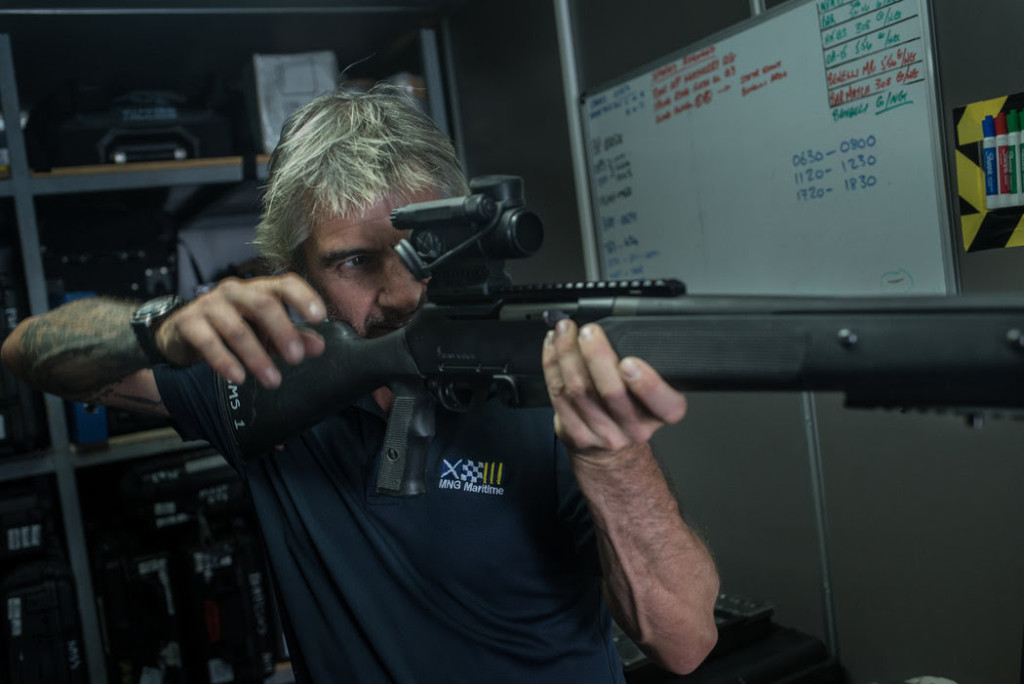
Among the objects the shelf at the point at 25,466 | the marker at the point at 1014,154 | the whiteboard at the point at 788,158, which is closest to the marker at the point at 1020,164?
the marker at the point at 1014,154

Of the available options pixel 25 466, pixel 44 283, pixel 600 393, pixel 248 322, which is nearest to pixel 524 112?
pixel 44 283

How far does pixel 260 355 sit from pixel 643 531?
18.1 inches

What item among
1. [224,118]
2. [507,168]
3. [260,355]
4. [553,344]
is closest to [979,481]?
[553,344]

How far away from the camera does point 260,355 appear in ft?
3.04

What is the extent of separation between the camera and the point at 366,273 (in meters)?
1.27

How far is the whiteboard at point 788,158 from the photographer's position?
5.45ft

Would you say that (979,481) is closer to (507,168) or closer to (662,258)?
(662,258)

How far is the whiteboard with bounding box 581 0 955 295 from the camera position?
1.66 metres

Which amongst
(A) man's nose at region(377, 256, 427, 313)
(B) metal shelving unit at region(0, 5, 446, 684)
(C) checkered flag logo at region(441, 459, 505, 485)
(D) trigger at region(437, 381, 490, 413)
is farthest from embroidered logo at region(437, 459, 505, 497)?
(B) metal shelving unit at region(0, 5, 446, 684)

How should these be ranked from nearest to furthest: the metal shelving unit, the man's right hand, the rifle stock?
1. the rifle stock
2. the man's right hand
3. the metal shelving unit

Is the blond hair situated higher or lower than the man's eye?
higher

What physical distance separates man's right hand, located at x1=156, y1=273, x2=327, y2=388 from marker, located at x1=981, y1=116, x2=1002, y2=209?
47.3 inches

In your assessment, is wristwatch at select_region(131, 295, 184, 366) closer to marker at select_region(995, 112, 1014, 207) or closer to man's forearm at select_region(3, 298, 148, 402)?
man's forearm at select_region(3, 298, 148, 402)

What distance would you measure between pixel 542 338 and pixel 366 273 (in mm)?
439
